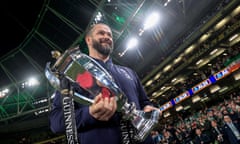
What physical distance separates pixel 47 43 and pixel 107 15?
18.2 feet

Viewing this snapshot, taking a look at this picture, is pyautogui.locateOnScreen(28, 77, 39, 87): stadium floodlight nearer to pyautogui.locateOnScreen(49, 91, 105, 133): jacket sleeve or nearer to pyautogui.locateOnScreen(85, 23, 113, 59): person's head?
pyautogui.locateOnScreen(85, 23, 113, 59): person's head

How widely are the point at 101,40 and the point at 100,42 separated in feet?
0.04

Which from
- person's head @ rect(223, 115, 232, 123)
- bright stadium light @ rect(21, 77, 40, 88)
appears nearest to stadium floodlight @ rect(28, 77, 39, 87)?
bright stadium light @ rect(21, 77, 40, 88)

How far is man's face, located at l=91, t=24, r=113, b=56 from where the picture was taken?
1.19 m

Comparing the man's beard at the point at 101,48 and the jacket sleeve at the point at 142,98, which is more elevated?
the man's beard at the point at 101,48

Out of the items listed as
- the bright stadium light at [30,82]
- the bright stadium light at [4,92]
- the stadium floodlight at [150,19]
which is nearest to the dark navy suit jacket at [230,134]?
the stadium floodlight at [150,19]

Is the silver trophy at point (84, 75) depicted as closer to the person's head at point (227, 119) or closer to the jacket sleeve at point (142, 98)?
the jacket sleeve at point (142, 98)

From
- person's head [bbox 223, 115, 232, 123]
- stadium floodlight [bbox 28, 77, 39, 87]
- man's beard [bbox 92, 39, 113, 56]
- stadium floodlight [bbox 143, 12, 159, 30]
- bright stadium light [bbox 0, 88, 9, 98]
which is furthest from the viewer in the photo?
bright stadium light [bbox 0, 88, 9, 98]

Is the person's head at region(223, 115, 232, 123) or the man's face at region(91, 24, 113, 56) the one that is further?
the person's head at region(223, 115, 232, 123)

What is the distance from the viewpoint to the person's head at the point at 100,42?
119 centimetres

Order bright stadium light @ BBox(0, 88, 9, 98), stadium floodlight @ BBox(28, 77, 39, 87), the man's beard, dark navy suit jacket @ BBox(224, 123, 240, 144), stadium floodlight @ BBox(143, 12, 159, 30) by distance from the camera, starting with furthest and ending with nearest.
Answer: bright stadium light @ BBox(0, 88, 9, 98)
stadium floodlight @ BBox(28, 77, 39, 87)
dark navy suit jacket @ BBox(224, 123, 240, 144)
stadium floodlight @ BBox(143, 12, 159, 30)
the man's beard

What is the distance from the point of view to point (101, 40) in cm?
119

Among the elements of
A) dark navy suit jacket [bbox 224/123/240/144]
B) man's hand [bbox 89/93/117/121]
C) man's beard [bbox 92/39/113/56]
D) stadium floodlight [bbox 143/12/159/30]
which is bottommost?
dark navy suit jacket [bbox 224/123/240/144]

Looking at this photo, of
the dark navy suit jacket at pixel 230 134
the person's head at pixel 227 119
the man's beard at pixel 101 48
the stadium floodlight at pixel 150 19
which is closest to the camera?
the man's beard at pixel 101 48
